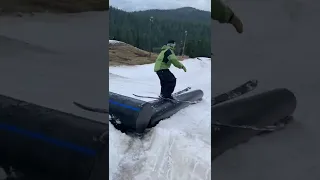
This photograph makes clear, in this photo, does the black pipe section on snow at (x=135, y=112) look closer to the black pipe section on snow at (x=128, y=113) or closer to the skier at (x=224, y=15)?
the black pipe section on snow at (x=128, y=113)

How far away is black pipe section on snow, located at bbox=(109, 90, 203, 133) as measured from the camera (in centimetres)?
270

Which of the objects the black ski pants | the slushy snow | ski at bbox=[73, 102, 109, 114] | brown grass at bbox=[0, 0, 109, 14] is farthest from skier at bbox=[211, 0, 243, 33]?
ski at bbox=[73, 102, 109, 114]

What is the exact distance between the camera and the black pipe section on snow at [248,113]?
8.89 ft

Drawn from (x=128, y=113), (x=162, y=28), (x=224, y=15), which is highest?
(x=224, y=15)

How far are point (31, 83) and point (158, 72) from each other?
0.73 m

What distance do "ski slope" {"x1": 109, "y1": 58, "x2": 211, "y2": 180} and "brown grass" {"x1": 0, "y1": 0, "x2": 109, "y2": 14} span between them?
38 cm

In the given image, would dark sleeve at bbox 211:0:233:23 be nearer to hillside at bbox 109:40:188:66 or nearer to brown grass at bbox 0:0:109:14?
hillside at bbox 109:40:188:66

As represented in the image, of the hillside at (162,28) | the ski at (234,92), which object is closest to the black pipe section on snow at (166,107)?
the ski at (234,92)

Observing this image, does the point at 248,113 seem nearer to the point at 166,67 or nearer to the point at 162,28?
the point at 166,67

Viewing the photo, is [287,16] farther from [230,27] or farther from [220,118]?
[220,118]

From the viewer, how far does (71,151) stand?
2594 mm

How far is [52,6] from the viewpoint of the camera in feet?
8.49

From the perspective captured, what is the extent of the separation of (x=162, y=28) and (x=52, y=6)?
2.09 ft

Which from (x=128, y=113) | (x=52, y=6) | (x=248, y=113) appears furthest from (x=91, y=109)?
(x=248, y=113)
